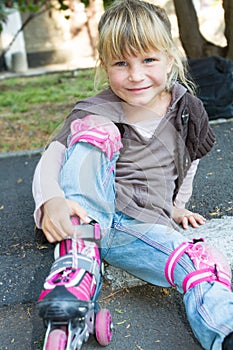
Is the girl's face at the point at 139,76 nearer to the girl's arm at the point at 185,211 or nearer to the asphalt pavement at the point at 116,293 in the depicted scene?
the girl's arm at the point at 185,211

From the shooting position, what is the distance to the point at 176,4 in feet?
17.7

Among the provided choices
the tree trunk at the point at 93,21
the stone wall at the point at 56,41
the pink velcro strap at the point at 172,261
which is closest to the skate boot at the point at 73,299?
the pink velcro strap at the point at 172,261

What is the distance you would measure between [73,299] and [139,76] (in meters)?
0.90

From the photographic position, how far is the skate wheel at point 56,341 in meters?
1.36

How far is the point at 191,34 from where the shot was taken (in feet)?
17.8

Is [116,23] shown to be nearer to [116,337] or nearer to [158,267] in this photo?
[158,267]

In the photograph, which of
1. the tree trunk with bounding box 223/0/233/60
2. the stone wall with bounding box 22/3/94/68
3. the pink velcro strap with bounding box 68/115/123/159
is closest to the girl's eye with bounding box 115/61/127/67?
the pink velcro strap with bounding box 68/115/123/159

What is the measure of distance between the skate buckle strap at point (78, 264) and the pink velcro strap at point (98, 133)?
1.40 ft

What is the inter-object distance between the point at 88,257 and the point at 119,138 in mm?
549

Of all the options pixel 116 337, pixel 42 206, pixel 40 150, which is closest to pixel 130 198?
pixel 42 206

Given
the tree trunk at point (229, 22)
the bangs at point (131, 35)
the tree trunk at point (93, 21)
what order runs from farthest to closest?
the tree trunk at point (93, 21) → the tree trunk at point (229, 22) → the bangs at point (131, 35)

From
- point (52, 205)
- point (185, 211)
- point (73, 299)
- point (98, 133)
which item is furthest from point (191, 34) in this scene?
point (73, 299)

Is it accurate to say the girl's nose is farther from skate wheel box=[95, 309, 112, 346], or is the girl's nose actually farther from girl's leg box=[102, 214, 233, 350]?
skate wheel box=[95, 309, 112, 346]

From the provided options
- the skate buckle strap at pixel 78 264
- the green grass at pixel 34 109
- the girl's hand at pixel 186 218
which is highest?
the skate buckle strap at pixel 78 264
